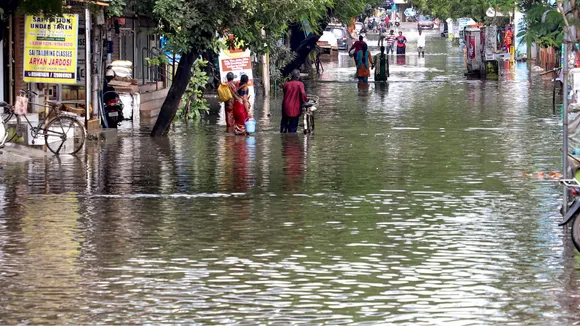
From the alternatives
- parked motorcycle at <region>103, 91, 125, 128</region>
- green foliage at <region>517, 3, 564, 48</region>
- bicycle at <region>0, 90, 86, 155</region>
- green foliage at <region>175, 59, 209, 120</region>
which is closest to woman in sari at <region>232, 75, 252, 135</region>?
parked motorcycle at <region>103, 91, 125, 128</region>

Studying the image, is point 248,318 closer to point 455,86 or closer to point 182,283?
point 182,283

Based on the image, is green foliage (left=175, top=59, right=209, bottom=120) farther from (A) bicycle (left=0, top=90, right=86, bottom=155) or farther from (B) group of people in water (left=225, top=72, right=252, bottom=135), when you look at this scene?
(A) bicycle (left=0, top=90, right=86, bottom=155)

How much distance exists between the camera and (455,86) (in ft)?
141

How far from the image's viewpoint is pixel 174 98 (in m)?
25.7

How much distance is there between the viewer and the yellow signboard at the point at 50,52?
22.6 meters

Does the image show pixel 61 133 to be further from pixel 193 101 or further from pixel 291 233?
pixel 193 101

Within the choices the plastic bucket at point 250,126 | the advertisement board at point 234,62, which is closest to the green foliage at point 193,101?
the advertisement board at point 234,62

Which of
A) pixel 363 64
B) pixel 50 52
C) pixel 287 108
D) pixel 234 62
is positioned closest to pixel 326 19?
pixel 363 64

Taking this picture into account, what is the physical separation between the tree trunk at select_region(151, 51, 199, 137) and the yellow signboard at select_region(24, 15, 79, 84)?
295 cm

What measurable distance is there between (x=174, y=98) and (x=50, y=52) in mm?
3644

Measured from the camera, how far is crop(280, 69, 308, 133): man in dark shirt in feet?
83.9

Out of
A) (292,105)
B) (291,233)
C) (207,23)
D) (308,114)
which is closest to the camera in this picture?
(291,233)

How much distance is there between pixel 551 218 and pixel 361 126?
13.5 metres

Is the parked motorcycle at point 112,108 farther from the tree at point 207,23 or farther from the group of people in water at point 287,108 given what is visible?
the group of people in water at point 287,108
